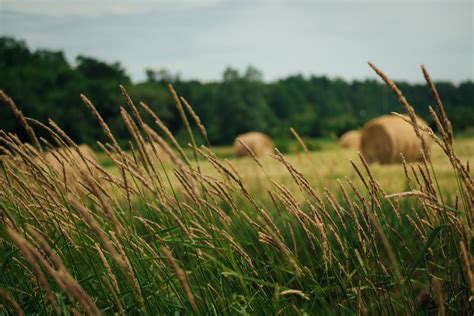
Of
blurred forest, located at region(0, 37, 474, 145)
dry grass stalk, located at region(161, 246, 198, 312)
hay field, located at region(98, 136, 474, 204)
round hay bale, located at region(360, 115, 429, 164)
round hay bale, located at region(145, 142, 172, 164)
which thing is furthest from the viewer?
blurred forest, located at region(0, 37, 474, 145)

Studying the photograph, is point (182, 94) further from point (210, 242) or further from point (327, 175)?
point (210, 242)

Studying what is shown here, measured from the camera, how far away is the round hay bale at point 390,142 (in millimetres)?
12969

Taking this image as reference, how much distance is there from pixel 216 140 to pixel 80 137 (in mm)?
11651

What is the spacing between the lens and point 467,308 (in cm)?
147

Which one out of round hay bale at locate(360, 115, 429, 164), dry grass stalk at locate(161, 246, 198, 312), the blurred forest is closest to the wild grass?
dry grass stalk at locate(161, 246, 198, 312)

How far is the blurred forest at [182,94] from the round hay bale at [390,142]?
234cm

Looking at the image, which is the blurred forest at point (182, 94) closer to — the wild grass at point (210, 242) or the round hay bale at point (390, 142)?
the round hay bale at point (390, 142)

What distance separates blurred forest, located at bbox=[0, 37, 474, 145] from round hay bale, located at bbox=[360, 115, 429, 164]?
92.3 inches

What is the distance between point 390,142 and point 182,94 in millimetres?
24680

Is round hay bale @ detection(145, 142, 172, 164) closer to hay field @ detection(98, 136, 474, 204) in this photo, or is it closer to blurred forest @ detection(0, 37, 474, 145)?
hay field @ detection(98, 136, 474, 204)

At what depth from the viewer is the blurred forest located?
2402cm

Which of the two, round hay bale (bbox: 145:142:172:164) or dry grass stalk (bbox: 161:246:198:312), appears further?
round hay bale (bbox: 145:142:172:164)

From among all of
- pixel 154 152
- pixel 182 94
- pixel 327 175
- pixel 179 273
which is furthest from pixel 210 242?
pixel 182 94

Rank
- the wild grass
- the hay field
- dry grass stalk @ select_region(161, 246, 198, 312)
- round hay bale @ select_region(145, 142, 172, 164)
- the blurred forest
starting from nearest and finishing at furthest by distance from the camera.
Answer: dry grass stalk @ select_region(161, 246, 198, 312) < round hay bale @ select_region(145, 142, 172, 164) < the wild grass < the hay field < the blurred forest
